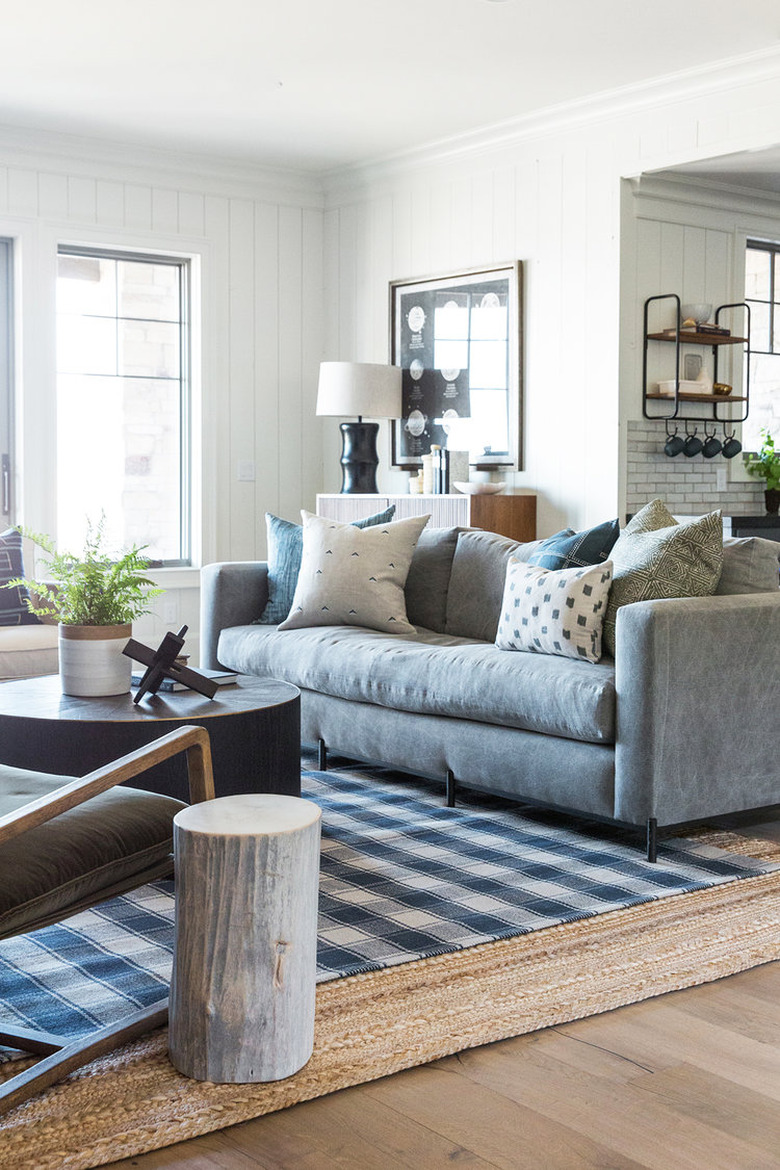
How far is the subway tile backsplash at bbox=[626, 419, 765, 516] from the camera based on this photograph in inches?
238

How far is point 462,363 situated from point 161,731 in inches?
157

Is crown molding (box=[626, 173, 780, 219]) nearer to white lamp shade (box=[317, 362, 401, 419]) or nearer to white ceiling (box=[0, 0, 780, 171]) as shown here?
white ceiling (box=[0, 0, 780, 171])

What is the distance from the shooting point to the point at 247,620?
5035 mm

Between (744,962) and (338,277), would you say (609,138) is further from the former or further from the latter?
(744,962)

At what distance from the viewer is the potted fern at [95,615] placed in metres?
3.29

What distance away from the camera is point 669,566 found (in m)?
3.63

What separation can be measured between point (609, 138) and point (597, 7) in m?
1.24

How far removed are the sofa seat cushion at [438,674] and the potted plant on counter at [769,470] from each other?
2847 millimetres

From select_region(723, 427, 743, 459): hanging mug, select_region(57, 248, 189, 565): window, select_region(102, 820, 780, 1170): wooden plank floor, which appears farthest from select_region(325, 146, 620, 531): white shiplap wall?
select_region(102, 820, 780, 1170): wooden plank floor

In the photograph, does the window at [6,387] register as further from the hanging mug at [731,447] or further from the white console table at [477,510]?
the hanging mug at [731,447]

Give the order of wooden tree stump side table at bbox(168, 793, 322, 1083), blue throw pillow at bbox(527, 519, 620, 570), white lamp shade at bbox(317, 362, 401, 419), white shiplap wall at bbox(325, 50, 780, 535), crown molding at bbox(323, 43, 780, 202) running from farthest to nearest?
1. white lamp shade at bbox(317, 362, 401, 419)
2. white shiplap wall at bbox(325, 50, 780, 535)
3. crown molding at bbox(323, 43, 780, 202)
4. blue throw pillow at bbox(527, 519, 620, 570)
5. wooden tree stump side table at bbox(168, 793, 322, 1083)

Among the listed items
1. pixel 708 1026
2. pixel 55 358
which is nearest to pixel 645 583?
pixel 708 1026

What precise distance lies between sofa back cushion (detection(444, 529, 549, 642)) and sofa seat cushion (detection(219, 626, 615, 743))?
0.10m

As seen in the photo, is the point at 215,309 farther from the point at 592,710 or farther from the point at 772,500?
the point at 592,710
